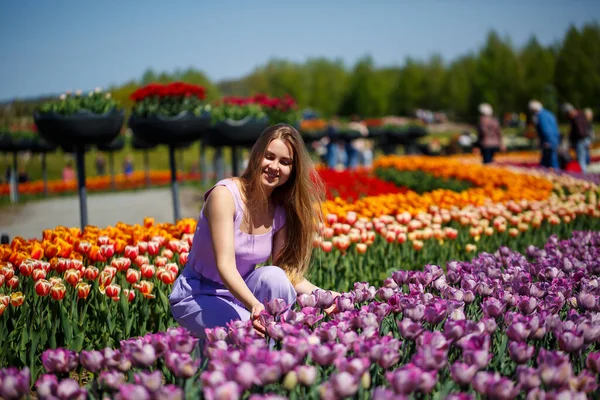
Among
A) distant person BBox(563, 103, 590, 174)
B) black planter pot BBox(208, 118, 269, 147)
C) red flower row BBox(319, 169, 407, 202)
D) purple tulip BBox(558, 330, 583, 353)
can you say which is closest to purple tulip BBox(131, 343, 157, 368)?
purple tulip BBox(558, 330, 583, 353)

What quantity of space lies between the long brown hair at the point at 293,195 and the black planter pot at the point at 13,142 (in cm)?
1637

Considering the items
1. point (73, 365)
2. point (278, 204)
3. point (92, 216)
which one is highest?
point (278, 204)

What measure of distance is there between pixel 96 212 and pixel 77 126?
21.3ft

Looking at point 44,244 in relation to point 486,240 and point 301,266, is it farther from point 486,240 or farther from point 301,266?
point 486,240

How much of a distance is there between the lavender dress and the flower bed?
295mm

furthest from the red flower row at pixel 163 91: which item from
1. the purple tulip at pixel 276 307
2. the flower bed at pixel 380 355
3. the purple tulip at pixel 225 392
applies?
the purple tulip at pixel 225 392

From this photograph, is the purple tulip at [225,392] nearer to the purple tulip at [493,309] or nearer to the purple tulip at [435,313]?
the purple tulip at [435,313]

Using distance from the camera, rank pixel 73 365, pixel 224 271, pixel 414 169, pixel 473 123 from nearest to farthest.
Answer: pixel 73 365, pixel 224 271, pixel 414 169, pixel 473 123

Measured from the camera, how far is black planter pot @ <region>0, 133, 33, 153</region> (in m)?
17.4

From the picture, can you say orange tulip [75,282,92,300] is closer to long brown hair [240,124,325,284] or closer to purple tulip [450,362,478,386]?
long brown hair [240,124,325,284]

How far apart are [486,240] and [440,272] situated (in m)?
2.46

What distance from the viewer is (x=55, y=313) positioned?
3238 mm

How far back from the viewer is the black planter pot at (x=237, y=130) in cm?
933

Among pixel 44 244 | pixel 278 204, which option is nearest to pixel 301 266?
pixel 278 204
